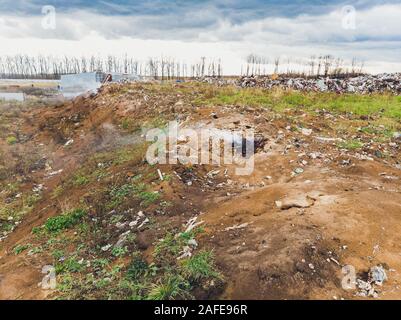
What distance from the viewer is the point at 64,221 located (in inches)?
225

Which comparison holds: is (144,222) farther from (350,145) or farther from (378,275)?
(350,145)

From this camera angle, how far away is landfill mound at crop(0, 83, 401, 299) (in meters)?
3.52

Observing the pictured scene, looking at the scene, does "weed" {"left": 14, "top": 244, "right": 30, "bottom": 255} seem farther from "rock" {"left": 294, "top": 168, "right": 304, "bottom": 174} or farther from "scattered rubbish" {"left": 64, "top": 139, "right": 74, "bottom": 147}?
"scattered rubbish" {"left": 64, "top": 139, "right": 74, "bottom": 147}

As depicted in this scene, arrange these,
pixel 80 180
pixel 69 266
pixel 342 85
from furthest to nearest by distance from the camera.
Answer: pixel 342 85
pixel 80 180
pixel 69 266

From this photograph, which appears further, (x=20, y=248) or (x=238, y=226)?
(x=20, y=248)

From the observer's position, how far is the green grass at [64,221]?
5626 mm

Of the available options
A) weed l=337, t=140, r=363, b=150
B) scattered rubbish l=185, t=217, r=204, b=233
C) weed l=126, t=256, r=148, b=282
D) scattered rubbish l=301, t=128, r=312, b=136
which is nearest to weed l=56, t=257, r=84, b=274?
weed l=126, t=256, r=148, b=282

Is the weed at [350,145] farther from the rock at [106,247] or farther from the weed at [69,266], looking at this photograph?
the weed at [69,266]

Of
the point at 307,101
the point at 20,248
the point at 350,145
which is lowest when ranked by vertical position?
the point at 20,248

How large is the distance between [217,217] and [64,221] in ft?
8.42

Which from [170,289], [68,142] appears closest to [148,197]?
[170,289]

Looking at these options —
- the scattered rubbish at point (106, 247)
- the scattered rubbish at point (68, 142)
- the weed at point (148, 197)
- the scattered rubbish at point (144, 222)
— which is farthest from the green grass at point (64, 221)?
the scattered rubbish at point (68, 142)

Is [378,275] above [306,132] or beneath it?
beneath

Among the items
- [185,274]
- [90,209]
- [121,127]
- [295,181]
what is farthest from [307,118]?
[185,274]
